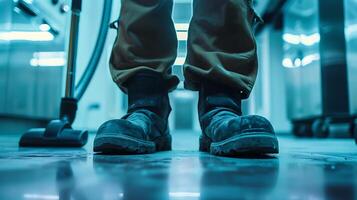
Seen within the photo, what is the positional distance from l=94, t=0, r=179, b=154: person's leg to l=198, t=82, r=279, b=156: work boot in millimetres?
104

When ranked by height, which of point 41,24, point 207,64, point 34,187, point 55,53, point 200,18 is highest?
point 41,24

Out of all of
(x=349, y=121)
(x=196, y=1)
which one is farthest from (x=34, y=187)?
(x=349, y=121)

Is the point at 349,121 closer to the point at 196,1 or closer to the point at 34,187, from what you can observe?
the point at 196,1

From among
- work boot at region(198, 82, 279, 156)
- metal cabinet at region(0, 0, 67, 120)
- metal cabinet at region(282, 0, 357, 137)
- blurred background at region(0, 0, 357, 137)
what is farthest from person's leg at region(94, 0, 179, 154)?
metal cabinet at region(282, 0, 357, 137)

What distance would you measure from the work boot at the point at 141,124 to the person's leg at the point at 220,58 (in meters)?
0.09

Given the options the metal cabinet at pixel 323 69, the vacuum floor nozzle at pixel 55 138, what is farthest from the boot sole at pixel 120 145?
the metal cabinet at pixel 323 69

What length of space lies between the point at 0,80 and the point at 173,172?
1.80 meters

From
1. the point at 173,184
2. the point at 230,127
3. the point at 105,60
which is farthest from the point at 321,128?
the point at 173,184

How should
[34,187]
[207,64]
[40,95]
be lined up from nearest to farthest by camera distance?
[34,187] → [207,64] → [40,95]

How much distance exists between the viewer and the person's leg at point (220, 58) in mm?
706

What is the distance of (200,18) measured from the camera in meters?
0.75

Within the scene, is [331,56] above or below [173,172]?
above

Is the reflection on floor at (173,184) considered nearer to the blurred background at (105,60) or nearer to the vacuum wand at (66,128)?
the vacuum wand at (66,128)

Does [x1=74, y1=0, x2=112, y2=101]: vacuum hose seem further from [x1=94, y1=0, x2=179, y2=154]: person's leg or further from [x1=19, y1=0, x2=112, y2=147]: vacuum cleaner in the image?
[x1=94, y1=0, x2=179, y2=154]: person's leg
